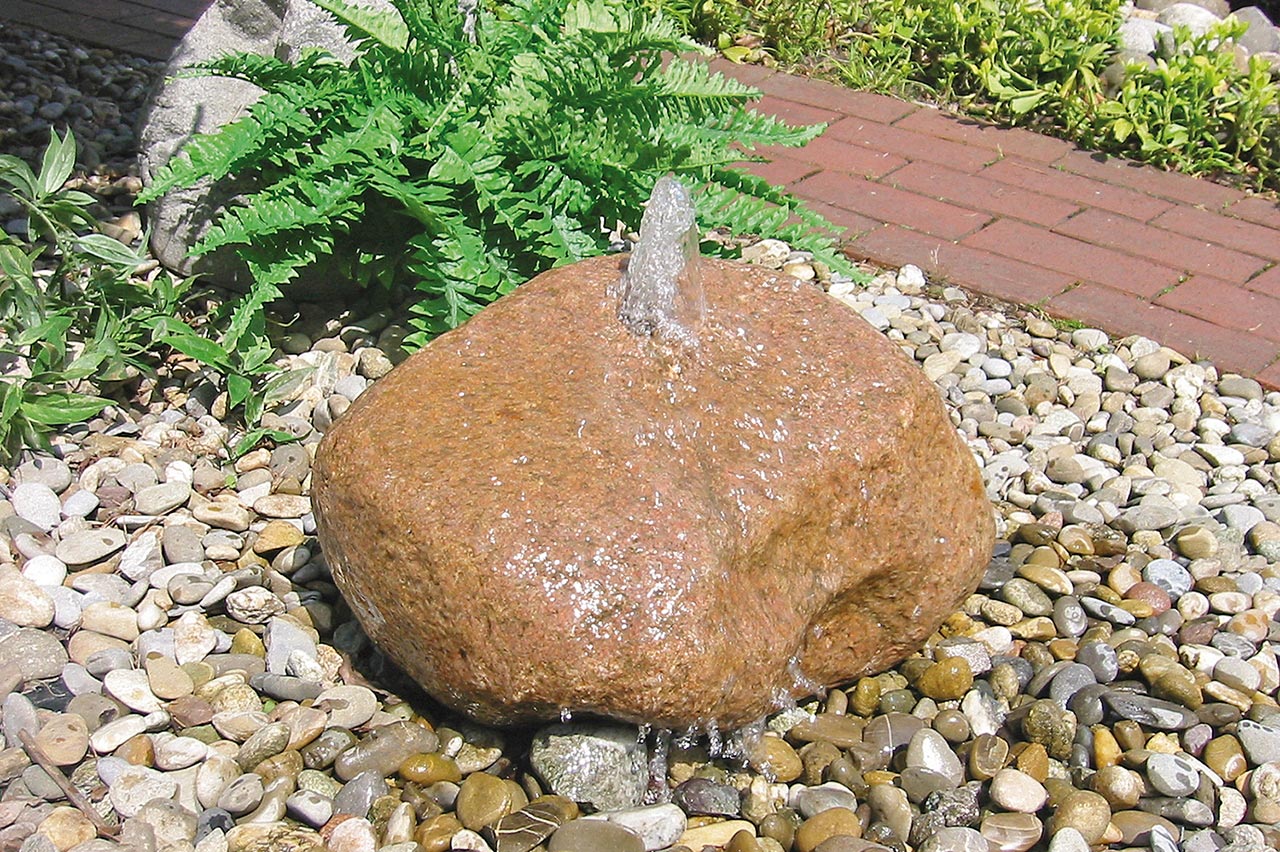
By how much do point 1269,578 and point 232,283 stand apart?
2.57 m

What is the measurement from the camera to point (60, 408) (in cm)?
304

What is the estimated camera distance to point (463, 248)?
3.05 meters

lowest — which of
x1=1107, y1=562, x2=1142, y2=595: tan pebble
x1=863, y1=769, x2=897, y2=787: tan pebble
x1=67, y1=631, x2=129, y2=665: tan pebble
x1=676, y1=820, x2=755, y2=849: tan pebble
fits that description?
x1=67, y1=631, x2=129, y2=665: tan pebble

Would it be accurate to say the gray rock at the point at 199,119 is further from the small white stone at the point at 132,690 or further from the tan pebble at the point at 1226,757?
the tan pebble at the point at 1226,757

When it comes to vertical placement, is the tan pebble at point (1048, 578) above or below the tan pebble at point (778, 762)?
above

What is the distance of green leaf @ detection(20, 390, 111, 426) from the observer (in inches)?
118

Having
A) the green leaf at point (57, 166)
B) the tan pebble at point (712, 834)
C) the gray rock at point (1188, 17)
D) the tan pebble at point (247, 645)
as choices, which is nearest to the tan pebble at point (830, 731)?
the tan pebble at point (712, 834)

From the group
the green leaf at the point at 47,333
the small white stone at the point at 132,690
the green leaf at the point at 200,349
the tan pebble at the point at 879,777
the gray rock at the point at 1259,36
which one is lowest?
the small white stone at the point at 132,690

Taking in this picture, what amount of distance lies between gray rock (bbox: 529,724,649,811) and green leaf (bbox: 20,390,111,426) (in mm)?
1367

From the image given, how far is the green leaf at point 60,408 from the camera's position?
3000mm

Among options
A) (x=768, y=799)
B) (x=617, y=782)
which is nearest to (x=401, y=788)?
(x=617, y=782)

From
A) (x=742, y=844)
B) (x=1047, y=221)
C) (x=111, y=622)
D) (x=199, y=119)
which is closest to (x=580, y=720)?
(x=742, y=844)

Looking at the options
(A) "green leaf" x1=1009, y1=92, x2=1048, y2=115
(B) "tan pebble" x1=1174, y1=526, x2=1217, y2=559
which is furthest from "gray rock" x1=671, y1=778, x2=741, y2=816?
(A) "green leaf" x1=1009, y1=92, x2=1048, y2=115

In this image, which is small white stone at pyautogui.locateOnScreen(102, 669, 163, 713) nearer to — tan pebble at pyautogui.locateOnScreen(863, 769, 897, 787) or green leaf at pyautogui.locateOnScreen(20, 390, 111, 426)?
green leaf at pyautogui.locateOnScreen(20, 390, 111, 426)
